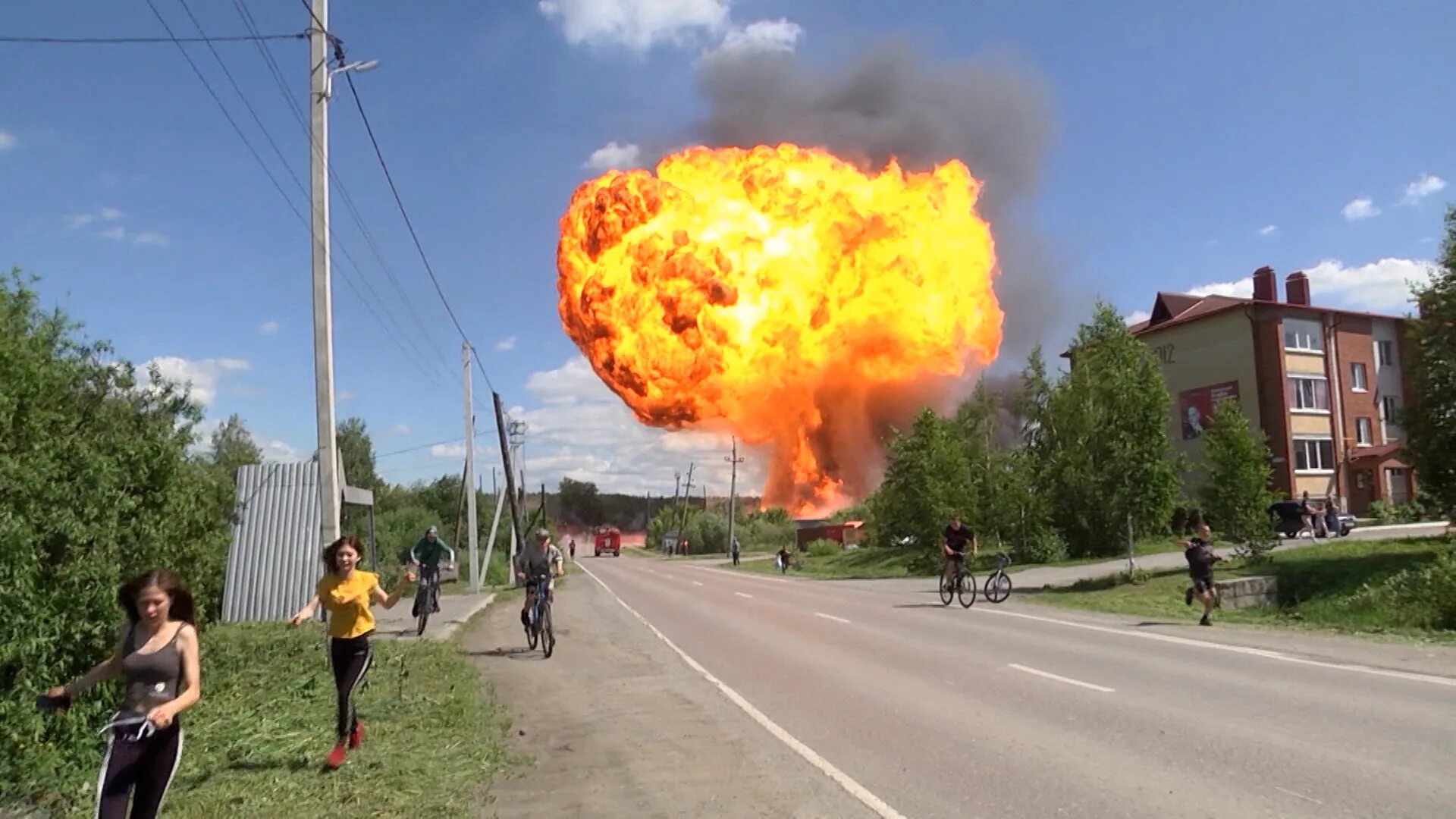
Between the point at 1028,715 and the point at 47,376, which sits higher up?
the point at 47,376

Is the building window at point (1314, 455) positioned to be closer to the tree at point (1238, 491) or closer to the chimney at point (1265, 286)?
the chimney at point (1265, 286)

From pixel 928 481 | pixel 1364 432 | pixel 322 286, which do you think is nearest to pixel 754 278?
pixel 928 481

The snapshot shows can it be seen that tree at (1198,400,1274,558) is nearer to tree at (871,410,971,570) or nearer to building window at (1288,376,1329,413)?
tree at (871,410,971,570)

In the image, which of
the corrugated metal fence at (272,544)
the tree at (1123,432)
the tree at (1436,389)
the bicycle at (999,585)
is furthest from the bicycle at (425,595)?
the tree at (1436,389)

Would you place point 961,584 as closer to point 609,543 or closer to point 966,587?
point 966,587

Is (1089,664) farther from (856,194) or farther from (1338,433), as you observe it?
(1338,433)

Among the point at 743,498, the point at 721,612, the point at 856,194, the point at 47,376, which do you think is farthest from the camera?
the point at 743,498

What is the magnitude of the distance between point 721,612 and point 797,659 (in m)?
9.16

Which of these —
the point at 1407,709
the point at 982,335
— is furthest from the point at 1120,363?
the point at 1407,709

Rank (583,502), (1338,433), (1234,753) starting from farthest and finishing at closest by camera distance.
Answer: (583,502), (1338,433), (1234,753)

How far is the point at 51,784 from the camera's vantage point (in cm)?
675

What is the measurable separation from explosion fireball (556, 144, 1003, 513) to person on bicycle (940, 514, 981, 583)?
12217 millimetres

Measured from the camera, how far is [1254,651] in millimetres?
13008

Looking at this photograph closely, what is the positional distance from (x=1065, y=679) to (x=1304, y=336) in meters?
48.9
